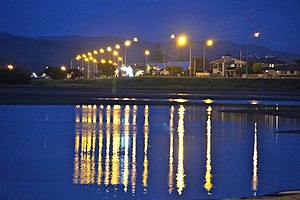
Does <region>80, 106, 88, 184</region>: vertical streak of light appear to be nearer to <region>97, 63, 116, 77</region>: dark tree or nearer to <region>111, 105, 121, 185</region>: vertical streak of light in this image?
<region>111, 105, 121, 185</region>: vertical streak of light

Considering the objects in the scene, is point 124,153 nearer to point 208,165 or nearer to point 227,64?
point 208,165

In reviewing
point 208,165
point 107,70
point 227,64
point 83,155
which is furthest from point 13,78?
point 208,165

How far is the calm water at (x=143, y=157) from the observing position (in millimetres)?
15984

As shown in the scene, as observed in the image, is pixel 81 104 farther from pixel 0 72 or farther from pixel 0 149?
pixel 0 72

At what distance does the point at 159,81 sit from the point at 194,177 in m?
83.8

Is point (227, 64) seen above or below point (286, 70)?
above

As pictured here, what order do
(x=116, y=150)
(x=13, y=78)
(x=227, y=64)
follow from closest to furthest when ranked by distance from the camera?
(x=116, y=150) < (x=13, y=78) < (x=227, y=64)

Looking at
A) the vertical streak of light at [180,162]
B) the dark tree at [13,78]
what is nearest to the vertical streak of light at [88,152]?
the vertical streak of light at [180,162]

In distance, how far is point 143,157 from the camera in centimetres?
2116

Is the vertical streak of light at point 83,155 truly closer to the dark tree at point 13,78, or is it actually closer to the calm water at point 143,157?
the calm water at point 143,157

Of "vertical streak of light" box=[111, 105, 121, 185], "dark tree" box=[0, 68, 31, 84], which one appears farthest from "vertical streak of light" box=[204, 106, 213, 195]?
"dark tree" box=[0, 68, 31, 84]

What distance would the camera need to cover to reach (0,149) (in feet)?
72.8

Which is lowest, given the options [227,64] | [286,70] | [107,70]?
[286,70]

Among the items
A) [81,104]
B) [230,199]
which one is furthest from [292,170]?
[81,104]
